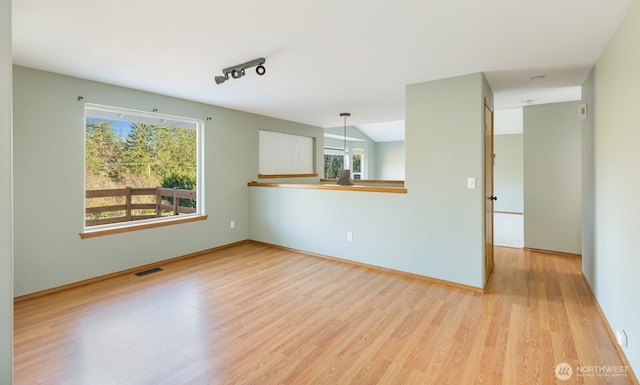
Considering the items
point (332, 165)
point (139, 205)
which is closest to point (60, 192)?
point (139, 205)

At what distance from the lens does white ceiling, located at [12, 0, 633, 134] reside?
77.2 inches

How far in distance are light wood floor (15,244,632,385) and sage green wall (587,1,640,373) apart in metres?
0.34

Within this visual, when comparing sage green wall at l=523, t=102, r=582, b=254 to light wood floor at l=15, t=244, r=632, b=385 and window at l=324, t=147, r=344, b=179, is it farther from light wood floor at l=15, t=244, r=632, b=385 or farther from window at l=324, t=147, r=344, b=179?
window at l=324, t=147, r=344, b=179

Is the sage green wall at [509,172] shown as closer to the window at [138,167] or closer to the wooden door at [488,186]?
the wooden door at [488,186]

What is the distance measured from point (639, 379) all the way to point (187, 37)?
366 centimetres

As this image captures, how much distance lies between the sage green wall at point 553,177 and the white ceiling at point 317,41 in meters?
1.00

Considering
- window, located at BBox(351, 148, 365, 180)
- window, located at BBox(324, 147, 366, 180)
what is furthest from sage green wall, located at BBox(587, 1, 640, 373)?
window, located at BBox(351, 148, 365, 180)

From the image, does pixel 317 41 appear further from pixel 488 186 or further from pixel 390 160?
pixel 390 160

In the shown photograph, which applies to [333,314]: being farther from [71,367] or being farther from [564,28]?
[564,28]

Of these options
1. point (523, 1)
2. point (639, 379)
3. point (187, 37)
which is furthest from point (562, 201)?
point (187, 37)

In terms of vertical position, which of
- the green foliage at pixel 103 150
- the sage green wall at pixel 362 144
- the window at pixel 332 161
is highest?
the sage green wall at pixel 362 144

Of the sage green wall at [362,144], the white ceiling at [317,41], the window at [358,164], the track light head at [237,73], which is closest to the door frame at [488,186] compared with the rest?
the white ceiling at [317,41]

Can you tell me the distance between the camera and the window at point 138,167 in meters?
3.65

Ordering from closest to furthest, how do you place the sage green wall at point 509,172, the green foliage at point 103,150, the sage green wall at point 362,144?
the green foliage at point 103,150, the sage green wall at point 509,172, the sage green wall at point 362,144
